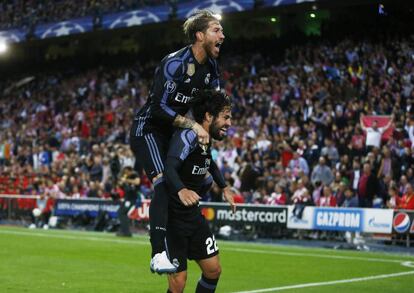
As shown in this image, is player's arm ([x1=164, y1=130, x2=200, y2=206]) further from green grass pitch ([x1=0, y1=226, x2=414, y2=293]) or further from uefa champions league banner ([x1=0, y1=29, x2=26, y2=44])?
uefa champions league banner ([x1=0, y1=29, x2=26, y2=44])

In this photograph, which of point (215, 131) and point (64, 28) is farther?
point (64, 28)

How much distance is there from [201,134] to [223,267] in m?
Result: 6.77

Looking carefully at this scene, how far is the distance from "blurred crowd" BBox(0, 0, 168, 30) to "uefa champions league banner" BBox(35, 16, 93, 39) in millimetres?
341

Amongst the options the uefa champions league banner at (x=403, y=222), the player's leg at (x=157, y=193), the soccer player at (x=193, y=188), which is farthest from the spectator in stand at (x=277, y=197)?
the soccer player at (x=193, y=188)

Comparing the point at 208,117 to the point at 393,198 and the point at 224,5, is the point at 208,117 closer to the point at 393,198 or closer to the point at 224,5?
the point at 393,198

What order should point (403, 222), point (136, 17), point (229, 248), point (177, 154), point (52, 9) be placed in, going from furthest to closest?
point (52, 9) → point (136, 17) → point (403, 222) → point (229, 248) → point (177, 154)

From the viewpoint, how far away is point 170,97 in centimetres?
703

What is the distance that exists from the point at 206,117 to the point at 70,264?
23.4ft

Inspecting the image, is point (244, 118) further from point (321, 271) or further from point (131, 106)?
point (321, 271)

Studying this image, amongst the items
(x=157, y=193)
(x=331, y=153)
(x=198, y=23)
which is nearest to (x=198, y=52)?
(x=198, y=23)

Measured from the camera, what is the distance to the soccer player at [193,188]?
663 centimetres

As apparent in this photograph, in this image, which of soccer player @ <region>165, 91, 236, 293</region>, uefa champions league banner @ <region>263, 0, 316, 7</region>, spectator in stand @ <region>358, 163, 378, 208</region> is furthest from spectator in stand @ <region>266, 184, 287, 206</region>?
soccer player @ <region>165, 91, 236, 293</region>

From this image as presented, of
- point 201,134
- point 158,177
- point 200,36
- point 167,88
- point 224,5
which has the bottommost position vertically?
point 158,177

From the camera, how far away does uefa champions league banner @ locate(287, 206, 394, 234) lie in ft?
58.0
